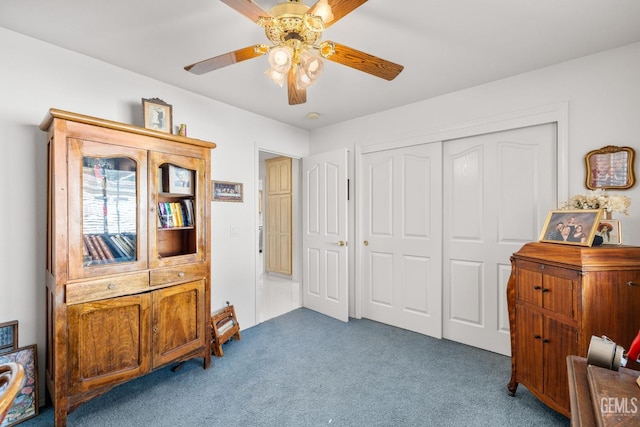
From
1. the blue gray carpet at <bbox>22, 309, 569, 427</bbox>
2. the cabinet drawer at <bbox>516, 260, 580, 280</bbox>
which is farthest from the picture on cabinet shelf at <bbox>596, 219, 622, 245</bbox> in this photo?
the blue gray carpet at <bbox>22, 309, 569, 427</bbox>

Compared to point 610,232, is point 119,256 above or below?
below

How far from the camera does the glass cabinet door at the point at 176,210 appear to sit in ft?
7.26

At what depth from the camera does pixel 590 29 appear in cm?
194

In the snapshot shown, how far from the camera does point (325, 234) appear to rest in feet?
12.5

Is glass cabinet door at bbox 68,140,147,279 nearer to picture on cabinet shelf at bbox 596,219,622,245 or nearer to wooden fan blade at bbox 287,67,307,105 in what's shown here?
wooden fan blade at bbox 287,67,307,105

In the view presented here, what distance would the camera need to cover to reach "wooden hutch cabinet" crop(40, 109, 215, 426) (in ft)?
5.94

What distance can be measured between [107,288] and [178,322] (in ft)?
1.90

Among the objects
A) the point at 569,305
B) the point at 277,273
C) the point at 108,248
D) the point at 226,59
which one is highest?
the point at 226,59

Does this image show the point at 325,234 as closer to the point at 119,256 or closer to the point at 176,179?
the point at 176,179

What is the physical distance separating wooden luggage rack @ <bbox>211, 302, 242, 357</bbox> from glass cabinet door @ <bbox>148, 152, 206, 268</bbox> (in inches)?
28.6

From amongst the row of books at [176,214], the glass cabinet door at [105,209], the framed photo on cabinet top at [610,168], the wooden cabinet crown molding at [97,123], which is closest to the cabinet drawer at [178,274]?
the glass cabinet door at [105,209]

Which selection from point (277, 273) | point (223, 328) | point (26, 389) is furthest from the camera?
point (277, 273)

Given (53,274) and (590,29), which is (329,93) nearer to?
(590,29)

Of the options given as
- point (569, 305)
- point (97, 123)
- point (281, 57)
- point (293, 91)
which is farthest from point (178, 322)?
point (569, 305)
